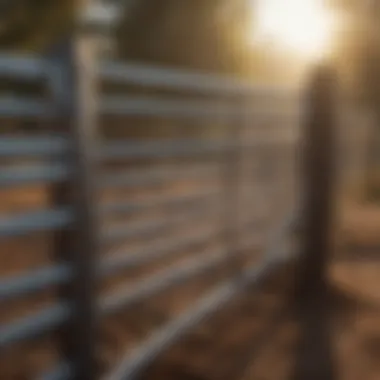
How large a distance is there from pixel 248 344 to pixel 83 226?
1.67 meters

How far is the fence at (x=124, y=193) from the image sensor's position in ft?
14.9

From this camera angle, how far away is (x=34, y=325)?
14.7 ft

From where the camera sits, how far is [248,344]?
6086 mm

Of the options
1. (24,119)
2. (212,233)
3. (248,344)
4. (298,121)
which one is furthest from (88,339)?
(298,121)

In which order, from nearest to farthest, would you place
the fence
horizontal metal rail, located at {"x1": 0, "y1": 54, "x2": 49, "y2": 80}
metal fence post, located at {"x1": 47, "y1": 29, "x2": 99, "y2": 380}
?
horizontal metal rail, located at {"x1": 0, "y1": 54, "x2": 49, "y2": 80} → the fence → metal fence post, located at {"x1": 47, "y1": 29, "x2": 99, "y2": 380}

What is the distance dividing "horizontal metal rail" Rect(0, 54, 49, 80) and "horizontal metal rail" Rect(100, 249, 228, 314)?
1087 mm

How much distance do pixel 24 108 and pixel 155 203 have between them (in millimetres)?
1730

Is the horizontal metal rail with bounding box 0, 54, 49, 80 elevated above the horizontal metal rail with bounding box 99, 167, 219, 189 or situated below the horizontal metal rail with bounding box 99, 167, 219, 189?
above

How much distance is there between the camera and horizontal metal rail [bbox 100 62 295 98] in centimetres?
529

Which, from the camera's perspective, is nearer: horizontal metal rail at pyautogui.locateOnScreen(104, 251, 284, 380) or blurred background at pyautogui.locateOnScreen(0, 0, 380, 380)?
blurred background at pyautogui.locateOnScreen(0, 0, 380, 380)

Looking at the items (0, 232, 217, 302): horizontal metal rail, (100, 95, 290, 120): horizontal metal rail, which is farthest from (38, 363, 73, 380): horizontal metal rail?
(100, 95, 290, 120): horizontal metal rail

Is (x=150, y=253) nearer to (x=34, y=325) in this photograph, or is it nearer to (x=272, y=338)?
(x=272, y=338)

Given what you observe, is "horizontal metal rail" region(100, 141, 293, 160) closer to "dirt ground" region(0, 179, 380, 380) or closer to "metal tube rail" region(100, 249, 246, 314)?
"dirt ground" region(0, 179, 380, 380)

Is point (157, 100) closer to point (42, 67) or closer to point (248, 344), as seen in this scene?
point (248, 344)
